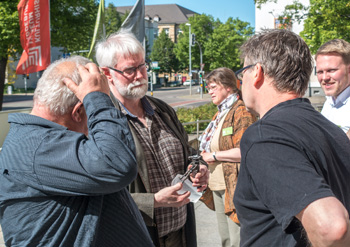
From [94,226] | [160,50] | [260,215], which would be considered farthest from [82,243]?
[160,50]

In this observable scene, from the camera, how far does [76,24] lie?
21.3 meters

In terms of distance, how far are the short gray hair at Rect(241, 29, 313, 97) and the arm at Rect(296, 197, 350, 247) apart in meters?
0.52

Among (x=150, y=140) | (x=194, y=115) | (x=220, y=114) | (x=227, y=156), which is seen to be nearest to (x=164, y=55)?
(x=194, y=115)

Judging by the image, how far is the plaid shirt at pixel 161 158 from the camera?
2514mm

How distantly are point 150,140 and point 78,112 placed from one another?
1009 mm

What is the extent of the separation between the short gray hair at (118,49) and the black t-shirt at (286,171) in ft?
4.77

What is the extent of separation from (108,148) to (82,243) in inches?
16.2

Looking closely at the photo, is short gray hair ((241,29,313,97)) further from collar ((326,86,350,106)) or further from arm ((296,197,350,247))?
collar ((326,86,350,106))

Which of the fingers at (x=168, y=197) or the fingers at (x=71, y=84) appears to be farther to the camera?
the fingers at (x=168, y=197)

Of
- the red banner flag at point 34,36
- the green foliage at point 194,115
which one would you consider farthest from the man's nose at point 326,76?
the red banner flag at point 34,36

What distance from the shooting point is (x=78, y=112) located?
1616 mm

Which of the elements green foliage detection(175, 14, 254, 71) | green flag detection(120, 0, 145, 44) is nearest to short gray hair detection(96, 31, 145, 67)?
green flag detection(120, 0, 145, 44)

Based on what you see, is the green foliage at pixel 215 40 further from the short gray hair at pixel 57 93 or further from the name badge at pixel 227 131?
the short gray hair at pixel 57 93

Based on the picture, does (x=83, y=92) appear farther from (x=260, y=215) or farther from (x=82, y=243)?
(x=260, y=215)
